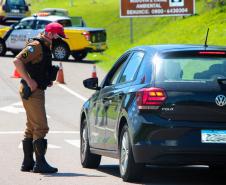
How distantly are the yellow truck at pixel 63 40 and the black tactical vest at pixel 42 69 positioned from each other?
25.2 metres

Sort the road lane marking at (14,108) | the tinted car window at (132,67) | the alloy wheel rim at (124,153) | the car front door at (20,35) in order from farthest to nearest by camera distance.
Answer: the car front door at (20,35) → the road lane marking at (14,108) → the tinted car window at (132,67) → the alloy wheel rim at (124,153)

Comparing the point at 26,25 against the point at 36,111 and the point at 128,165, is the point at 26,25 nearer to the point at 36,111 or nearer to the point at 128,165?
the point at 36,111

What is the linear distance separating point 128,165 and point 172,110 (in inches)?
33.1

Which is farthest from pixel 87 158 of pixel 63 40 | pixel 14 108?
pixel 63 40

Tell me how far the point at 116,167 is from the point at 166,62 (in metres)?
2.73

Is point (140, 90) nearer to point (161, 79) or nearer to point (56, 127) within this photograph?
point (161, 79)

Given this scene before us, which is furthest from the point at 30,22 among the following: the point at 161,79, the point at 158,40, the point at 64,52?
the point at 161,79

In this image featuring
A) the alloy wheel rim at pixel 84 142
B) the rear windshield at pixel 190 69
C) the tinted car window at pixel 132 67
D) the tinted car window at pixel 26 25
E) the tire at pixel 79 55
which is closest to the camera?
the rear windshield at pixel 190 69

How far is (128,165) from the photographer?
34.4 feet

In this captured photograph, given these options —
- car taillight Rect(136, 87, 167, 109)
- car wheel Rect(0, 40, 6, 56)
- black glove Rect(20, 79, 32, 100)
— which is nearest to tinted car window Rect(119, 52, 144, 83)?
car taillight Rect(136, 87, 167, 109)

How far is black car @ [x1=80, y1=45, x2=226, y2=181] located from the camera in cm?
1006

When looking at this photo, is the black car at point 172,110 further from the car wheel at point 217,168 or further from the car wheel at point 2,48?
the car wheel at point 2,48

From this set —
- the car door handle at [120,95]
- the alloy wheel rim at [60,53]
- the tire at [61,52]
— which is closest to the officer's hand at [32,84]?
the car door handle at [120,95]

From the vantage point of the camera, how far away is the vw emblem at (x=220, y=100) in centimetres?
1009
